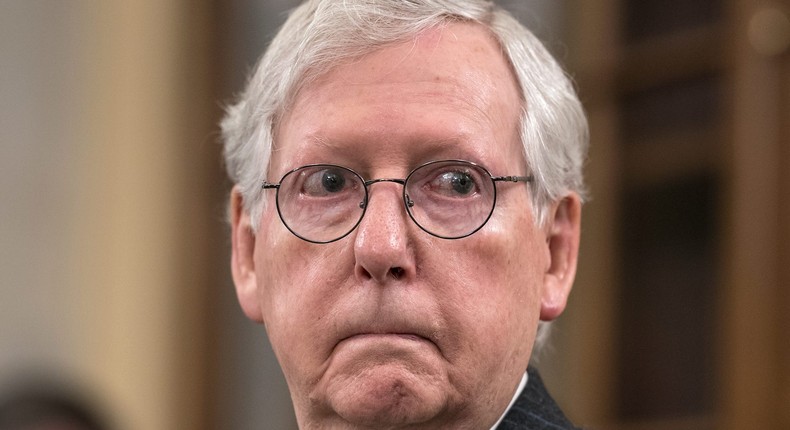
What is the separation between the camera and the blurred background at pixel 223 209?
4.07 m

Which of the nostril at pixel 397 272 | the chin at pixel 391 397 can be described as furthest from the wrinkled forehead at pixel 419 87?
the chin at pixel 391 397

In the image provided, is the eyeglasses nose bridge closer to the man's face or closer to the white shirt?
the man's face

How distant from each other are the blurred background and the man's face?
2113 mm

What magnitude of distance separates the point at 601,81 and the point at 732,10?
643 millimetres

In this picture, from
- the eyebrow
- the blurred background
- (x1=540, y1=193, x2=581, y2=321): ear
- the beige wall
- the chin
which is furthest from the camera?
the beige wall

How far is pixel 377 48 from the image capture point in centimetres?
206

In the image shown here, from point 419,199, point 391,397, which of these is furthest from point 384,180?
point 391,397

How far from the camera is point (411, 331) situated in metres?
1.91

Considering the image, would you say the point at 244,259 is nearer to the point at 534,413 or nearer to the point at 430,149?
the point at 430,149

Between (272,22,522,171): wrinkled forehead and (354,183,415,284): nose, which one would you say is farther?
(272,22,522,171): wrinkled forehead

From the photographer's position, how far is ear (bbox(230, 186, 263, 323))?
87.8 inches

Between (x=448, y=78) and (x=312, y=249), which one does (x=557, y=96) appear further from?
(x=312, y=249)

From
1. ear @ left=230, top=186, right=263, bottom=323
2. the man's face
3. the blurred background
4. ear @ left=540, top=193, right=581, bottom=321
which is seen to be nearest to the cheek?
the man's face

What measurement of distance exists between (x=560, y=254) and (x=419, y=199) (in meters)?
0.34
